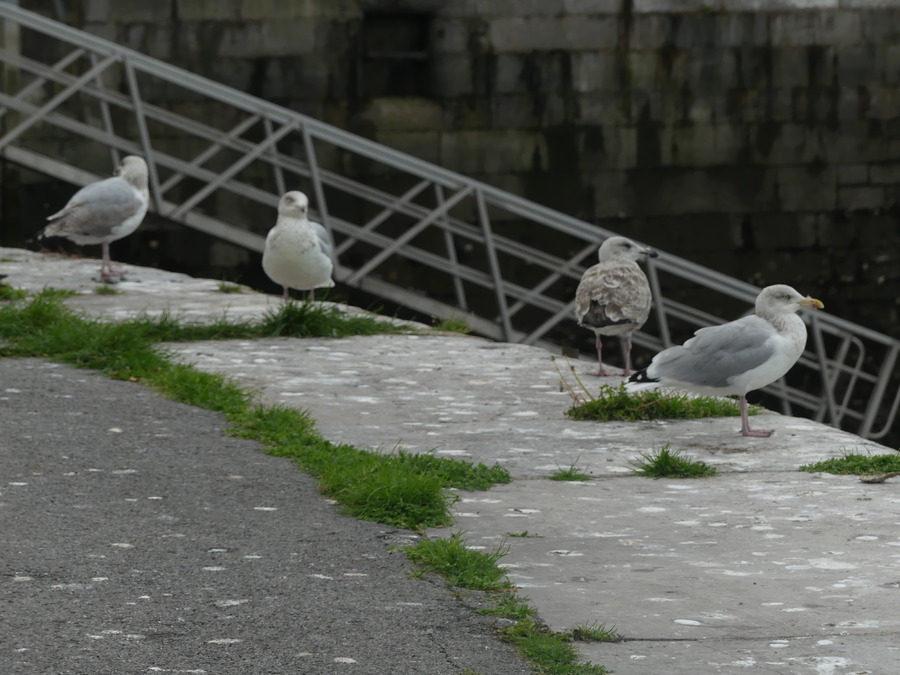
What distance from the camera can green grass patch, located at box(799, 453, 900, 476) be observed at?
20.4 feet

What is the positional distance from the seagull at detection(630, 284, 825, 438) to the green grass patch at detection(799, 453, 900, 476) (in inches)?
24.9

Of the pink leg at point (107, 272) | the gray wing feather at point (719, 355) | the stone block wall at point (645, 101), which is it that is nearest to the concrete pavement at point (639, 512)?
the gray wing feather at point (719, 355)

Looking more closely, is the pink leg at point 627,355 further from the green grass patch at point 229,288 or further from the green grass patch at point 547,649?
the green grass patch at point 547,649

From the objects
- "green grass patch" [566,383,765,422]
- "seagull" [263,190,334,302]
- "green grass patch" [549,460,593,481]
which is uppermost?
"seagull" [263,190,334,302]

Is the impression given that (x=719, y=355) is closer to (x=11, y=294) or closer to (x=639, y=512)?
(x=639, y=512)

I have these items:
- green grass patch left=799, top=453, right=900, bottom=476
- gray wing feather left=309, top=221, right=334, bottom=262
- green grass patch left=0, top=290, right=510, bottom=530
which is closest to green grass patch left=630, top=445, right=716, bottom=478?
green grass patch left=799, top=453, right=900, bottom=476

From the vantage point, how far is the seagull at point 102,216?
438 inches

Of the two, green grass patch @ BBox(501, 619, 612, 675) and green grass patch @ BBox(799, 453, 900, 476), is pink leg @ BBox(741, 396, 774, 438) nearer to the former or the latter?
green grass patch @ BBox(799, 453, 900, 476)

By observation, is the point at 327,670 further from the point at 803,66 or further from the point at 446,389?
the point at 803,66

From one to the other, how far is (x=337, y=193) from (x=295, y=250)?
6179 millimetres

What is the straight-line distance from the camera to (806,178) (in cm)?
1723

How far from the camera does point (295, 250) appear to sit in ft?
32.9

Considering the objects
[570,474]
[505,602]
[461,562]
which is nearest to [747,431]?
[570,474]

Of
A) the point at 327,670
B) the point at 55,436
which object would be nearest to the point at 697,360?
the point at 55,436
